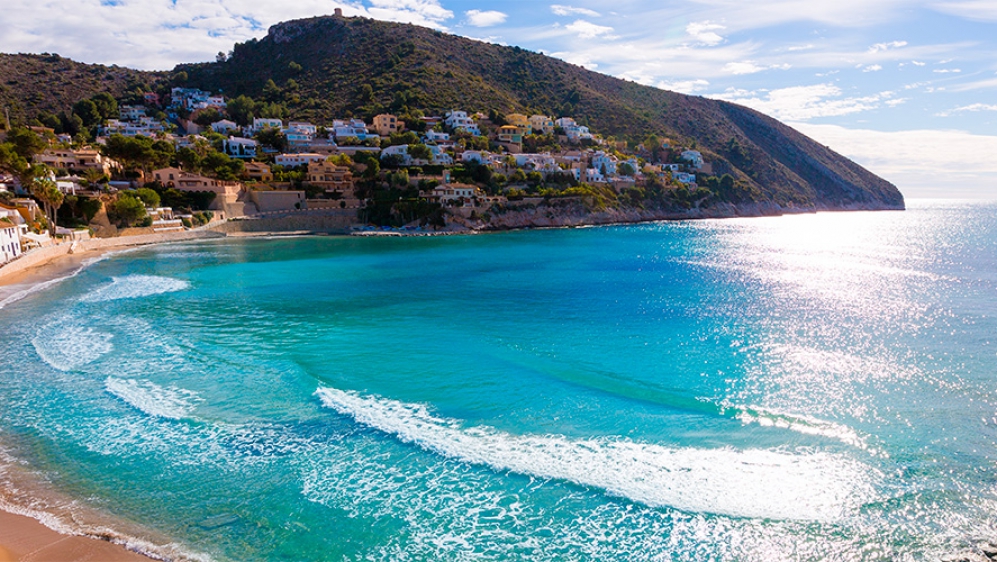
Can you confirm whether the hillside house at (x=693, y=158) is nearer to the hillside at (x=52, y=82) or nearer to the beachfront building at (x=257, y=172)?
the beachfront building at (x=257, y=172)

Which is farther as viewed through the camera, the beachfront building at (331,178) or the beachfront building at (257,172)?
the beachfront building at (331,178)

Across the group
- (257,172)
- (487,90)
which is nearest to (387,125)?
(257,172)

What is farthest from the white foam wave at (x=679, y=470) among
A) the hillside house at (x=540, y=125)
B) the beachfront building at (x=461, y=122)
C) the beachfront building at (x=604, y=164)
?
the hillside house at (x=540, y=125)

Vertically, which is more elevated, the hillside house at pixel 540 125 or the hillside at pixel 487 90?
the hillside at pixel 487 90

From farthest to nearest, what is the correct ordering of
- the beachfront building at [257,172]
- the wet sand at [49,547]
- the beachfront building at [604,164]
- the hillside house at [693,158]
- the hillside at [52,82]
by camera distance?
the hillside house at [693,158] → the hillside at [52,82] → the beachfront building at [604,164] → the beachfront building at [257,172] → the wet sand at [49,547]

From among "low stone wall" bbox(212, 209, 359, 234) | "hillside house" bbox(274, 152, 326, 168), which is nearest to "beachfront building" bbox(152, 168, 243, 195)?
"low stone wall" bbox(212, 209, 359, 234)

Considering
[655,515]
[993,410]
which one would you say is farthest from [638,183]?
[655,515]
